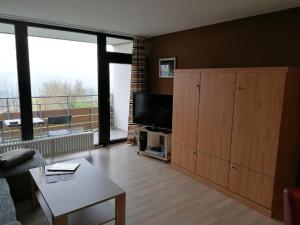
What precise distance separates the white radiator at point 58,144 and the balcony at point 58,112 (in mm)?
351

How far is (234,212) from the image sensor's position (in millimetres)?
2408

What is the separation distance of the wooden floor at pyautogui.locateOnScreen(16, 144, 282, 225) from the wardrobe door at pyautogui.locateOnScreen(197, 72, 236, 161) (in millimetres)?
540

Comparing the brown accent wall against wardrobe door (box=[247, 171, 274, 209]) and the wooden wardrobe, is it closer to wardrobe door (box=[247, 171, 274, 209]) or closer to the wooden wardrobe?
the wooden wardrobe

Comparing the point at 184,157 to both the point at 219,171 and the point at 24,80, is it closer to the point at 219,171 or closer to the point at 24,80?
the point at 219,171

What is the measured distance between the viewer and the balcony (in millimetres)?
3617

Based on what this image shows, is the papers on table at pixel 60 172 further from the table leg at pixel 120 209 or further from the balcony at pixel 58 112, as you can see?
the balcony at pixel 58 112

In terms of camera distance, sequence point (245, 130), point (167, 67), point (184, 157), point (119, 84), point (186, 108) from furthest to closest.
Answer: point (119, 84) → point (167, 67) → point (184, 157) → point (186, 108) → point (245, 130)

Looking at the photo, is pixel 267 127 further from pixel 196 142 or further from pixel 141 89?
pixel 141 89

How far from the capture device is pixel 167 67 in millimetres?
4188

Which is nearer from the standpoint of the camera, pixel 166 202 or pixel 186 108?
pixel 166 202

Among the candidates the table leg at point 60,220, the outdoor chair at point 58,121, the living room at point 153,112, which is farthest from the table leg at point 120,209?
the outdoor chair at point 58,121

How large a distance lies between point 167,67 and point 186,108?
127cm

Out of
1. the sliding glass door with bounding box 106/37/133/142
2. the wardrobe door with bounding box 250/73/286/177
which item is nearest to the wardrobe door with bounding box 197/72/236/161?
the wardrobe door with bounding box 250/73/286/177

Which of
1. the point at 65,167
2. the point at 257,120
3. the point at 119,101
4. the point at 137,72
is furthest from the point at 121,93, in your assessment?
the point at 257,120
